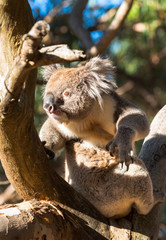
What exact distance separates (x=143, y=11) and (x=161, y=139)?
10.0 ft

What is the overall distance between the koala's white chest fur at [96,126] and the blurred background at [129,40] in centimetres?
153

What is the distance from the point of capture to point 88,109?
303 centimetres

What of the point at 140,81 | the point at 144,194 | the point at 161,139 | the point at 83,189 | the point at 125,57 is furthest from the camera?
the point at 140,81

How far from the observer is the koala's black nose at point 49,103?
108 inches

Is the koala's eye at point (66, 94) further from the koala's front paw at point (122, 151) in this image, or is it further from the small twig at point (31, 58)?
the small twig at point (31, 58)

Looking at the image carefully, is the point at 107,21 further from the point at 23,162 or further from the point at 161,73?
the point at 23,162

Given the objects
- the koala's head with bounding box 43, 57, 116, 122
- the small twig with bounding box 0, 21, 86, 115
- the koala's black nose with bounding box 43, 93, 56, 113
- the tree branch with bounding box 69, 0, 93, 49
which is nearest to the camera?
the small twig with bounding box 0, 21, 86, 115

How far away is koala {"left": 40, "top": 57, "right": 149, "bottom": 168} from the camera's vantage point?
2.93 metres

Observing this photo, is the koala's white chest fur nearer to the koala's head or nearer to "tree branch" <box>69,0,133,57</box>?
the koala's head

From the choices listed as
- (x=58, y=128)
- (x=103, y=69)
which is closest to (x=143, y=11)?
(x=103, y=69)

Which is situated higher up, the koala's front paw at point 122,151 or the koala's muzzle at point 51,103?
the koala's muzzle at point 51,103

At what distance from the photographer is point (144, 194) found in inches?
114

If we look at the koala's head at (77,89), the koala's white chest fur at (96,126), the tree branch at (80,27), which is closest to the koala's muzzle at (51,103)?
the koala's head at (77,89)

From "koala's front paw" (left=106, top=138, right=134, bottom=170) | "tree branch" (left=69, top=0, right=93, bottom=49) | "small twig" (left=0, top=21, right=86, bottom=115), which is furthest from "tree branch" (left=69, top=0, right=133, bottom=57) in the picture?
"small twig" (left=0, top=21, right=86, bottom=115)
